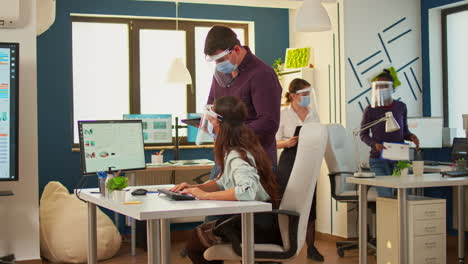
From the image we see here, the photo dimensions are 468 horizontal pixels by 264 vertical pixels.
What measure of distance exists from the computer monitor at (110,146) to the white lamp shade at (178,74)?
2.20m

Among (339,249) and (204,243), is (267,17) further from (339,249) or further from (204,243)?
(204,243)

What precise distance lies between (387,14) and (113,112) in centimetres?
318

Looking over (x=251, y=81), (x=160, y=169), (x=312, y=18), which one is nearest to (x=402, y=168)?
(x=312, y=18)

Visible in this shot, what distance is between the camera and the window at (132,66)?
6977 mm

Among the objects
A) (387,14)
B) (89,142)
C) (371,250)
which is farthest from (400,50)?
(89,142)

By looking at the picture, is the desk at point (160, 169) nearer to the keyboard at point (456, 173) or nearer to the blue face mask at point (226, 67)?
the keyboard at point (456, 173)

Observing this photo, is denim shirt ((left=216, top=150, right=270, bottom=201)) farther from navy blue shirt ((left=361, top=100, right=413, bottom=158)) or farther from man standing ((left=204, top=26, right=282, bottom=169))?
navy blue shirt ((left=361, top=100, right=413, bottom=158))

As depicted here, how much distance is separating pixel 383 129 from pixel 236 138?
2.92m

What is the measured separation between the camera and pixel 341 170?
5734mm

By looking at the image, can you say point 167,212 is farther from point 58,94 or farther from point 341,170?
point 58,94

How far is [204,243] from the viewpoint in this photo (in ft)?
10.2

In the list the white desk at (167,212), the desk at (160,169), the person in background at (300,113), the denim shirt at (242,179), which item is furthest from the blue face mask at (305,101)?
the white desk at (167,212)

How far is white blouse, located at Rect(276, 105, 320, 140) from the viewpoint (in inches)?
215

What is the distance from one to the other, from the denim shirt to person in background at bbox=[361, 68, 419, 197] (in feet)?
8.33
